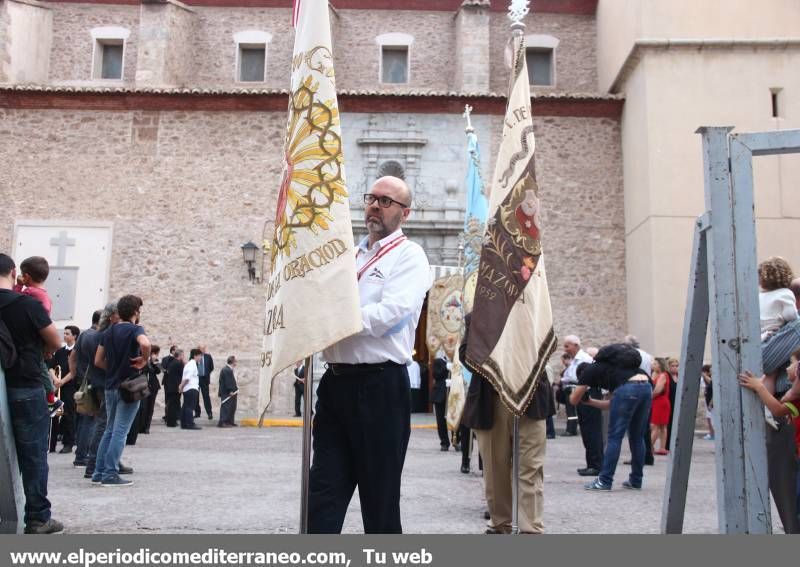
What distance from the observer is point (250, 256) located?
1769 centimetres

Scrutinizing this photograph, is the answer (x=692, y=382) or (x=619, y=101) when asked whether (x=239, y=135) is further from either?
(x=692, y=382)

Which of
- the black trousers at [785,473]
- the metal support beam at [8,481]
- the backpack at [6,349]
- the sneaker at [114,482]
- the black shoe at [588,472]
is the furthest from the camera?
the black shoe at [588,472]

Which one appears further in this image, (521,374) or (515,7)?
(515,7)

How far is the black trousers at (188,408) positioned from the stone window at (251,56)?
9.88m

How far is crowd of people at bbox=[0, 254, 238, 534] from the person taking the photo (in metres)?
4.73

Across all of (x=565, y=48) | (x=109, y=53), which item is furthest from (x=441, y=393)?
(x=109, y=53)

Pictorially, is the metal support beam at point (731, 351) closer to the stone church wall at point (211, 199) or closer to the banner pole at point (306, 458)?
the banner pole at point (306, 458)

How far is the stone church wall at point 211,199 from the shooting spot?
58.3ft

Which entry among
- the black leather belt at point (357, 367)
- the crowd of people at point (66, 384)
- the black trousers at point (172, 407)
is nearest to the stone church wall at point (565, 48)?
the black trousers at point (172, 407)

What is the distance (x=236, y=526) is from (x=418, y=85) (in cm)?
1717

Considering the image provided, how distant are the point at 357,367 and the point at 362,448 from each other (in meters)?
0.33

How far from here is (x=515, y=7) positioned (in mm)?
6672

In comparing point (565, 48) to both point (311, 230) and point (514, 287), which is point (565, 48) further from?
point (311, 230)
